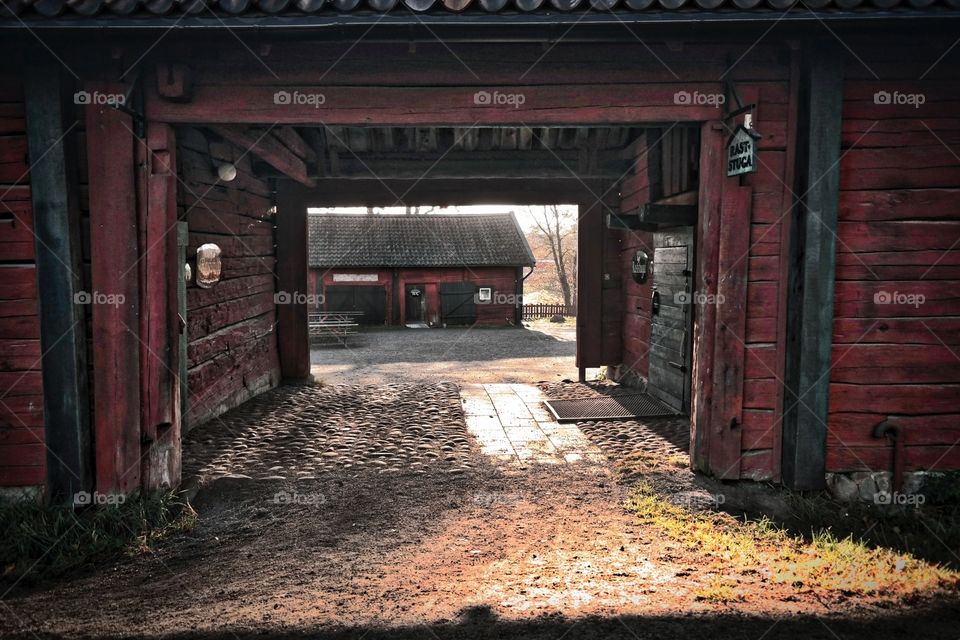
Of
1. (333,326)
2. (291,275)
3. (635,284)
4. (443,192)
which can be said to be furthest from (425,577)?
(333,326)

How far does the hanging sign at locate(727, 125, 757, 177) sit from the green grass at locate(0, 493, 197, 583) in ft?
15.7

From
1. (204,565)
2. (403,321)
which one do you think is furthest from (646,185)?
(403,321)

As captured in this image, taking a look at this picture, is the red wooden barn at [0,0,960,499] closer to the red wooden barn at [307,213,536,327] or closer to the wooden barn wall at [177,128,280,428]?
the wooden barn wall at [177,128,280,428]

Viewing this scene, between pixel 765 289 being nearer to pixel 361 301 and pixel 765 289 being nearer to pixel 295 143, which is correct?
pixel 295 143

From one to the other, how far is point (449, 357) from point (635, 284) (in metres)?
6.09

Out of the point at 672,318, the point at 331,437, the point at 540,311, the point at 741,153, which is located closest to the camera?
the point at 741,153

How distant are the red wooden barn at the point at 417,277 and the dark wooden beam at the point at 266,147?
13229 mm

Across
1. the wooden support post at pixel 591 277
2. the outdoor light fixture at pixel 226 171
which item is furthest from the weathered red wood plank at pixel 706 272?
the outdoor light fixture at pixel 226 171

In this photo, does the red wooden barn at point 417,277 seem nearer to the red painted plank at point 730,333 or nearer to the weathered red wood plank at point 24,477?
the red painted plank at point 730,333

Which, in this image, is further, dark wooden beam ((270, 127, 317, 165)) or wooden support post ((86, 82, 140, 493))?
dark wooden beam ((270, 127, 317, 165))

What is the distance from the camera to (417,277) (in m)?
21.9

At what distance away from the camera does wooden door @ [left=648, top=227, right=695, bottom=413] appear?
666 centimetres

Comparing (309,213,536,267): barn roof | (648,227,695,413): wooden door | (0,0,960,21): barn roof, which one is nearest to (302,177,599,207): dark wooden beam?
(648,227,695,413): wooden door

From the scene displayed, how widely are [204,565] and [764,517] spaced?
378cm
